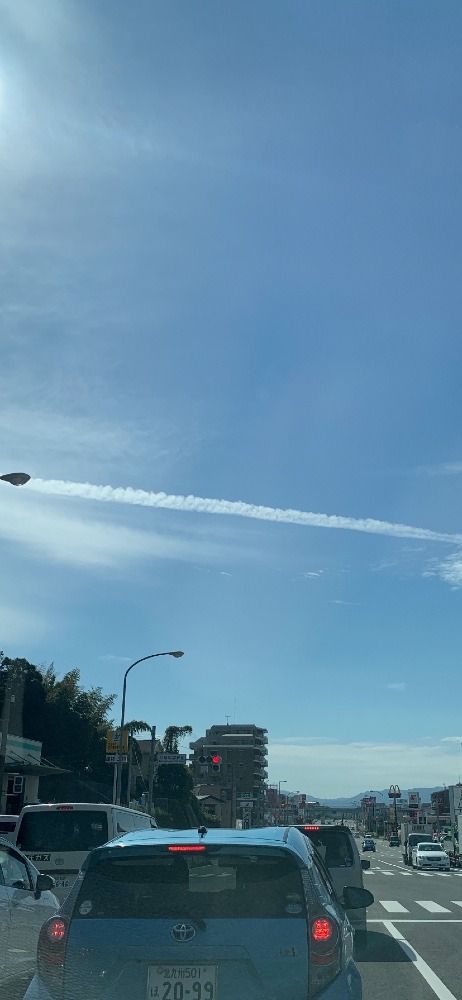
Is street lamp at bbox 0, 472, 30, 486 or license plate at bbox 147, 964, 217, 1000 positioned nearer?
license plate at bbox 147, 964, 217, 1000

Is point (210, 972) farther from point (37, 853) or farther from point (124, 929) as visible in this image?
point (37, 853)

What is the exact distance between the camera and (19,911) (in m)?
9.41

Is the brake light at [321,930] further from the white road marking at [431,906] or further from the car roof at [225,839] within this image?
the white road marking at [431,906]

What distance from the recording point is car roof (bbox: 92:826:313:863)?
5.08 m

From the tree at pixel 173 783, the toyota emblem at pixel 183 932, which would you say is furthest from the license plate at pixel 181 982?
the tree at pixel 173 783

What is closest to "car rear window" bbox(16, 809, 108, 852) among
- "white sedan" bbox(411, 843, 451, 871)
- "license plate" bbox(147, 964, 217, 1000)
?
"license plate" bbox(147, 964, 217, 1000)

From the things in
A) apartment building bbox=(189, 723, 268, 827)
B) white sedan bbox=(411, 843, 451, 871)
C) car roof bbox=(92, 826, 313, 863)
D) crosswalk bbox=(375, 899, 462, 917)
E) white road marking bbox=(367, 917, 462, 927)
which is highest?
apartment building bbox=(189, 723, 268, 827)

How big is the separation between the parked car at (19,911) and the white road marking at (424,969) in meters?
4.26

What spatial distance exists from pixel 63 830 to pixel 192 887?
9.63m

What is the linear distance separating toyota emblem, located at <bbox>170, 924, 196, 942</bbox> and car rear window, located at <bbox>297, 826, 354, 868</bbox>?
36.1 ft

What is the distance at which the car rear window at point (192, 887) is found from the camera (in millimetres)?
4742

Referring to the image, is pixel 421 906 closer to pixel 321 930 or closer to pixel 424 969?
pixel 424 969

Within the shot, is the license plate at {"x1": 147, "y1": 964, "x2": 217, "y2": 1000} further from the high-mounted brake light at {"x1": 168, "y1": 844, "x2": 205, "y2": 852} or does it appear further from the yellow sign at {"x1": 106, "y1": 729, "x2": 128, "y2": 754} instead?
the yellow sign at {"x1": 106, "y1": 729, "x2": 128, "y2": 754}

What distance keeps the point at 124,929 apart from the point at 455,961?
949 cm
